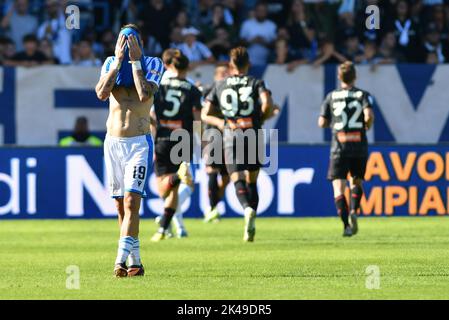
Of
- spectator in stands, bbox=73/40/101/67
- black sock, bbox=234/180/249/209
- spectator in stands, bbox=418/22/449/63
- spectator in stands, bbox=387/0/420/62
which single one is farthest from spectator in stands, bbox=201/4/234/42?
black sock, bbox=234/180/249/209

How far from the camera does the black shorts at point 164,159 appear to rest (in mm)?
16891

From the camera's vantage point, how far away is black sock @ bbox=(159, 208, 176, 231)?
16.8 metres

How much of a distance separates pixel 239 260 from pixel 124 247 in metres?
2.31

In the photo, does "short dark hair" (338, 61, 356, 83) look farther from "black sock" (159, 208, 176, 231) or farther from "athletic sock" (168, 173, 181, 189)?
"black sock" (159, 208, 176, 231)

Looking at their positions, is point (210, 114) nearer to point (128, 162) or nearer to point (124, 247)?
point (128, 162)

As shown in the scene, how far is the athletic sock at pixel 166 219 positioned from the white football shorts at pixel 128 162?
14.1ft

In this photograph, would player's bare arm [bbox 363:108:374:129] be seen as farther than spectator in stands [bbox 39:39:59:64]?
No

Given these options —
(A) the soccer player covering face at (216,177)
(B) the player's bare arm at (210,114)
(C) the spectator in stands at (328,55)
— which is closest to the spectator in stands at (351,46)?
(C) the spectator in stands at (328,55)

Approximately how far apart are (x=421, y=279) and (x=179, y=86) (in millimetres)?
6027

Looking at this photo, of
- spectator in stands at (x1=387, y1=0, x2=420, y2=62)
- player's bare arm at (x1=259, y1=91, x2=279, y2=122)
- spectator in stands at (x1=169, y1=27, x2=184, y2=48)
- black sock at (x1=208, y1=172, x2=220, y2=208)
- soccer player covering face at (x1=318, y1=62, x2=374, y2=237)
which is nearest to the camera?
player's bare arm at (x1=259, y1=91, x2=279, y2=122)

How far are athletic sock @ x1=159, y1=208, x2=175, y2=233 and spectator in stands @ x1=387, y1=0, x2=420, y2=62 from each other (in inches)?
349

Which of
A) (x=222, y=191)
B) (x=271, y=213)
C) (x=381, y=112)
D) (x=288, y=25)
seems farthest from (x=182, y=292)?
(x=288, y=25)

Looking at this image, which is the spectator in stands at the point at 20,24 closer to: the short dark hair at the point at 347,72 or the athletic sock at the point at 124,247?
the short dark hair at the point at 347,72
